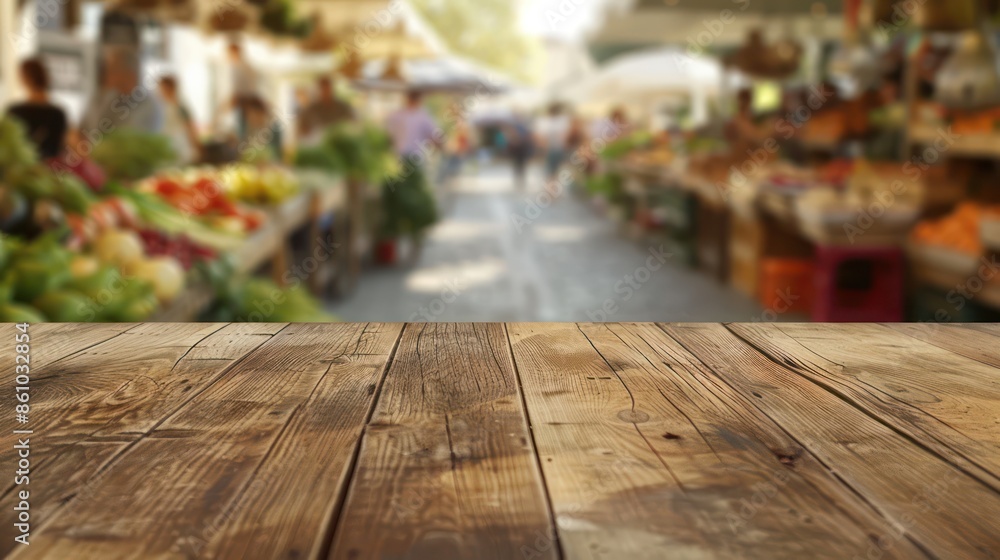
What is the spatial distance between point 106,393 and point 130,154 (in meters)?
4.26

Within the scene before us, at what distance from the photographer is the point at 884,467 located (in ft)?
3.53

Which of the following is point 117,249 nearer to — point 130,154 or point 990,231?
point 130,154

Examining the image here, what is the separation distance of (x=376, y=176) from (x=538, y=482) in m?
8.18

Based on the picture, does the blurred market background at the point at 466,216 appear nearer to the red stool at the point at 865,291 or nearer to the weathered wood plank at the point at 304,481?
the red stool at the point at 865,291

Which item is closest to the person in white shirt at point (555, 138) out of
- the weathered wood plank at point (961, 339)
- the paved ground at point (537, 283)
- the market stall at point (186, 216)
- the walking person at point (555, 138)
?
the walking person at point (555, 138)

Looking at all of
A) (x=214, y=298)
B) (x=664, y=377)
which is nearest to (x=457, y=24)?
(x=214, y=298)

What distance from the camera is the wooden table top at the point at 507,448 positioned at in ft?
2.91

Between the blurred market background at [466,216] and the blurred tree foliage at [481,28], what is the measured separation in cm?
2772

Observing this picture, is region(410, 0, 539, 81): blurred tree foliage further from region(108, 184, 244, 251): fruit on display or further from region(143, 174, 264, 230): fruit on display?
region(108, 184, 244, 251): fruit on display

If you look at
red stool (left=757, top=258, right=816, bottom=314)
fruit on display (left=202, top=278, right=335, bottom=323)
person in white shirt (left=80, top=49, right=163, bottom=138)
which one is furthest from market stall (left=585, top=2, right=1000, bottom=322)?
person in white shirt (left=80, top=49, right=163, bottom=138)

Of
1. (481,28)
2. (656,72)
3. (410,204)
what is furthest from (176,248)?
(481,28)

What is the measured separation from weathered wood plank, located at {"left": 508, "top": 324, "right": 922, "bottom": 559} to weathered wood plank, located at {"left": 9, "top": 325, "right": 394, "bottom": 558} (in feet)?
0.77

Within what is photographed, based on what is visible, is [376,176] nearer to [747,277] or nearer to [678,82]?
[747,277]

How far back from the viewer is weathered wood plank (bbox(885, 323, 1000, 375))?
166 cm
